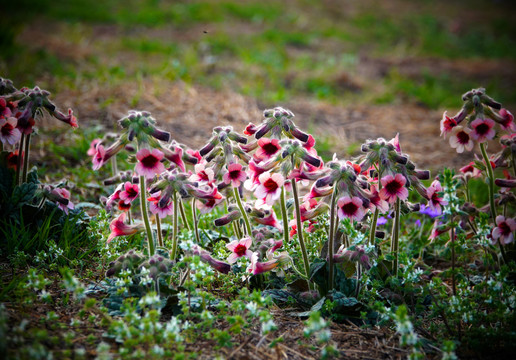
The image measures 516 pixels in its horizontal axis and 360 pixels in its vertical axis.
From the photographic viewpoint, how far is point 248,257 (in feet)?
7.38

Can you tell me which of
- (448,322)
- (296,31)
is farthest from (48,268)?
(296,31)

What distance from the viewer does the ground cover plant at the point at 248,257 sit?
6.21 feet

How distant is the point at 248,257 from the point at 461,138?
130cm

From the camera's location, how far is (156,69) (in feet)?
20.1

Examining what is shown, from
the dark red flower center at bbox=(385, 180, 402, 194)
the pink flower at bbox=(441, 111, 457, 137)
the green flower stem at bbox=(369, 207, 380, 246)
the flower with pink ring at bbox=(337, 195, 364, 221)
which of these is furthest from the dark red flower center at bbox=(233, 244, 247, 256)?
the pink flower at bbox=(441, 111, 457, 137)

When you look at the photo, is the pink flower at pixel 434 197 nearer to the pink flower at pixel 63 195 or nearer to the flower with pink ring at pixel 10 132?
the pink flower at pixel 63 195

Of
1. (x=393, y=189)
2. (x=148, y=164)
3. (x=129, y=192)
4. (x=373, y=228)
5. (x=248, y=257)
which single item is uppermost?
(x=148, y=164)

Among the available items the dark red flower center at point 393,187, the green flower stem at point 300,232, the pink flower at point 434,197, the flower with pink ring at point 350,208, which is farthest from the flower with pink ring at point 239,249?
the pink flower at point 434,197

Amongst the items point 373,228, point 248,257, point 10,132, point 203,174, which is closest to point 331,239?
point 373,228

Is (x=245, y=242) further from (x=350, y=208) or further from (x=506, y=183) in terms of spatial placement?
(x=506, y=183)

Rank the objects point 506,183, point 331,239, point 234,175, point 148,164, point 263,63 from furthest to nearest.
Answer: point 263,63 < point 506,183 < point 234,175 < point 331,239 < point 148,164

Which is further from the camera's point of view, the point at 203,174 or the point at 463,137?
the point at 463,137

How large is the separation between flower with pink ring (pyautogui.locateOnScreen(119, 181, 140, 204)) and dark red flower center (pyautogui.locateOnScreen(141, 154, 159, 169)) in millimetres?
362

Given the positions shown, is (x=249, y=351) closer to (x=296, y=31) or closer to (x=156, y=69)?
(x=156, y=69)
